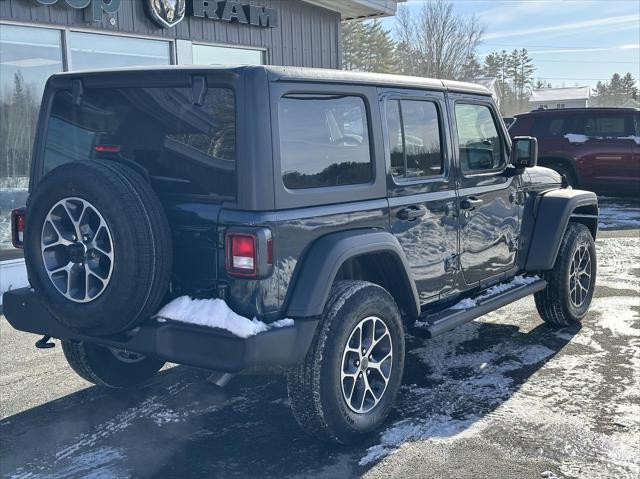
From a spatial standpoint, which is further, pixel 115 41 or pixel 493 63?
pixel 493 63

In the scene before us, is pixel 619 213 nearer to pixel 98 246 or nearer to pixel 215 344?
pixel 215 344

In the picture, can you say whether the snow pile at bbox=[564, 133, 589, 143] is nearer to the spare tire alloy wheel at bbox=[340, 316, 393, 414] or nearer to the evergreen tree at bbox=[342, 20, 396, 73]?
the spare tire alloy wheel at bbox=[340, 316, 393, 414]

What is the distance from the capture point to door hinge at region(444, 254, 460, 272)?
4.42m

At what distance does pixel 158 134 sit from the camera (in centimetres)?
352

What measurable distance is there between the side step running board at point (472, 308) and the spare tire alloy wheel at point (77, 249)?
1.86 meters

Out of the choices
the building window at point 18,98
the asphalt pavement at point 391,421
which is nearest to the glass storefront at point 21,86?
the building window at point 18,98

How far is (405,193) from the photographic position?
13.3 ft

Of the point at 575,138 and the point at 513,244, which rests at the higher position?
the point at 575,138

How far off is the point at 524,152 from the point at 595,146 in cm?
937

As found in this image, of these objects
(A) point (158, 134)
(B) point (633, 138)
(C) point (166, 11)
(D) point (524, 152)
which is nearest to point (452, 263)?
(D) point (524, 152)

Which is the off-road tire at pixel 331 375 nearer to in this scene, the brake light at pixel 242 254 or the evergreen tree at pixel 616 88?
the brake light at pixel 242 254

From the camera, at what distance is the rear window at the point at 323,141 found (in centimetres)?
340

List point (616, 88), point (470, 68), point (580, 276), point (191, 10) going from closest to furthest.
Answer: point (580, 276)
point (191, 10)
point (470, 68)
point (616, 88)

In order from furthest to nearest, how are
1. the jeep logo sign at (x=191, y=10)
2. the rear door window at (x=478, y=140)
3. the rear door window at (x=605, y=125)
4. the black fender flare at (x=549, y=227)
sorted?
1. the rear door window at (x=605, y=125)
2. the jeep logo sign at (x=191, y=10)
3. the black fender flare at (x=549, y=227)
4. the rear door window at (x=478, y=140)
